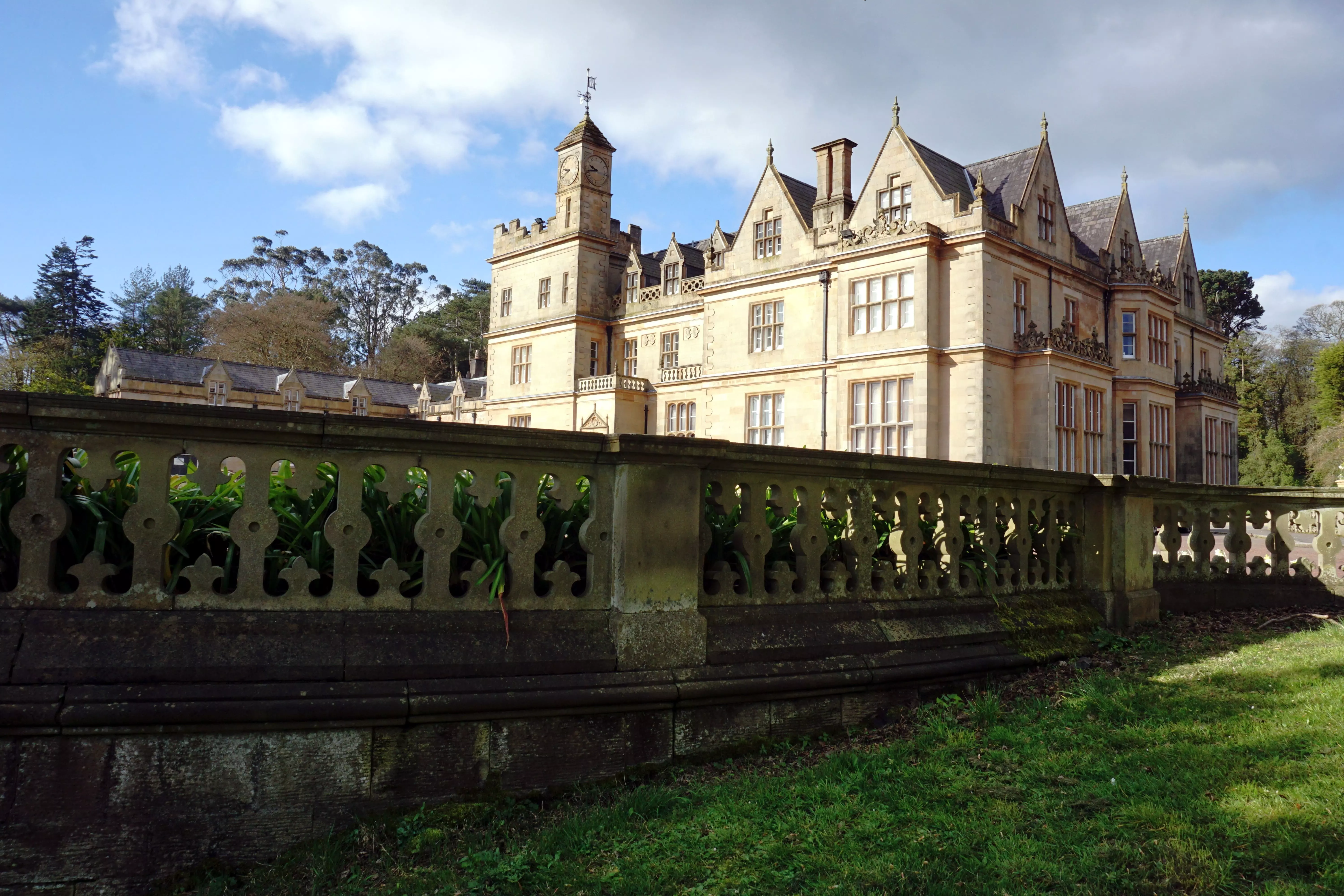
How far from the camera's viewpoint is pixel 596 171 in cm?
3506

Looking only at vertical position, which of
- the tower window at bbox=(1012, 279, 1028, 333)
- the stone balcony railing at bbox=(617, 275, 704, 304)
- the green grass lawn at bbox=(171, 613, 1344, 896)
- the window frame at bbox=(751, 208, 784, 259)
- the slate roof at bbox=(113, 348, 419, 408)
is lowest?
the green grass lawn at bbox=(171, 613, 1344, 896)

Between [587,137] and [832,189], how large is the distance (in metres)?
12.4

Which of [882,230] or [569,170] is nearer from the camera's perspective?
[882,230]

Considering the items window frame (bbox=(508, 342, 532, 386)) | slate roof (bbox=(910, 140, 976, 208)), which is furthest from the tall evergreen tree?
slate roof (bbox=(910, 140, 976, 208))

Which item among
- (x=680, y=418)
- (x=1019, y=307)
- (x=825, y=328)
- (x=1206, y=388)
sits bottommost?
(x=680, y=418)

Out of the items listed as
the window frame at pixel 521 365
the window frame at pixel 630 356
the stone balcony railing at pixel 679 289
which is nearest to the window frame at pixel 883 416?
the stone balcony railing at pixel 679 289

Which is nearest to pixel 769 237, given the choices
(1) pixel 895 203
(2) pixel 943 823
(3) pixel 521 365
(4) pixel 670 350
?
(1) pixel 895 203

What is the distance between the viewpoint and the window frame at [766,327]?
28422mm

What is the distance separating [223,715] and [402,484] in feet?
3.72

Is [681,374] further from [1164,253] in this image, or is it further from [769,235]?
[1164,253]

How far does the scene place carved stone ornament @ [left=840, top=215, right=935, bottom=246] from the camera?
2386cm

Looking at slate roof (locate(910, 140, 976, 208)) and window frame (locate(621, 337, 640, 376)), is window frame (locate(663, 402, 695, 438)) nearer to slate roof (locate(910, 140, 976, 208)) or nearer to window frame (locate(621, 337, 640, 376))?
window frame (locate(621, 337, 640, 376))

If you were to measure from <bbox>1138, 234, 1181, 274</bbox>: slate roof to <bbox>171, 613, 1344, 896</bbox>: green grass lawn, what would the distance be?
35.5 meters

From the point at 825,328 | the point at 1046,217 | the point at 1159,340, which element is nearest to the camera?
the point at 1046,217
